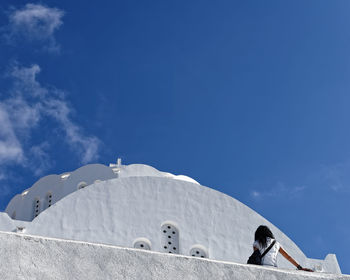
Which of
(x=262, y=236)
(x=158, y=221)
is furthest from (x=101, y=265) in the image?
(x=158, y=221)

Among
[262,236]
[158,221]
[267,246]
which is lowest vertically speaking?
[267,246]

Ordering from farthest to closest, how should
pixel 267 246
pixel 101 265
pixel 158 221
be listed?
pixel 158 221
pixel 267 246
pixel 101 265

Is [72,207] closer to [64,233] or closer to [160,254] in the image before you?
[64,233]

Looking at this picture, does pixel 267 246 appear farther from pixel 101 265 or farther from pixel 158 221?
pixel 158 221

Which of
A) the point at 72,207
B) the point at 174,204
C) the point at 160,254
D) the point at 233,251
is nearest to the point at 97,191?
the point at 72,207

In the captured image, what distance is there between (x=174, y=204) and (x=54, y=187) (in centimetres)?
650

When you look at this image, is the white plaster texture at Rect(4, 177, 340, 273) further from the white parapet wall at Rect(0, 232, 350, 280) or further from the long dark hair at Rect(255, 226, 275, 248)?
the white parapet wall at Rect(0, 232, 350, 280)

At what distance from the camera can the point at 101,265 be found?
6.02 meters

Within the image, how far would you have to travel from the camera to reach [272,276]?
6430 mm

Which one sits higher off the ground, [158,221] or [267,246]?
[158,221]

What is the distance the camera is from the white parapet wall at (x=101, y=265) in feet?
19.1

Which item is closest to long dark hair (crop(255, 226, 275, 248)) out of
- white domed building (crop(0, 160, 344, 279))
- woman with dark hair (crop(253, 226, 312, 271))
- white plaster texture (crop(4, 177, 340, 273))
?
woman with dark hair (crop(253, 226, 312, 271))

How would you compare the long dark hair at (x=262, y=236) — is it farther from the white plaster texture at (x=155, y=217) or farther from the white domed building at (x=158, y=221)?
the white plaster texture at (x=155, y=217)

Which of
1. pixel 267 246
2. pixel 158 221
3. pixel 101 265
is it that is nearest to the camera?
pixel 101 265
